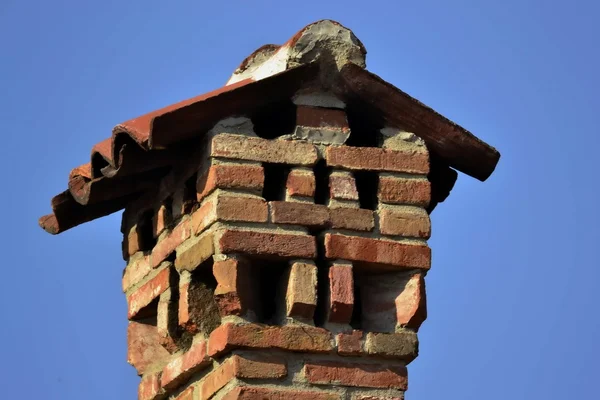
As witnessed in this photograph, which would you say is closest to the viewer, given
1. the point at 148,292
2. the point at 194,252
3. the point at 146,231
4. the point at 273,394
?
the point at 273,394

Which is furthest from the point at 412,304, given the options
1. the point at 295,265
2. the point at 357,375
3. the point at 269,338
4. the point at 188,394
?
the point at 188,394

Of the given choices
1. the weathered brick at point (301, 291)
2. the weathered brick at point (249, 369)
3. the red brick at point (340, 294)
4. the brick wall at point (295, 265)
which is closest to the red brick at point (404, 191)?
the brick wall at point (295, 265)

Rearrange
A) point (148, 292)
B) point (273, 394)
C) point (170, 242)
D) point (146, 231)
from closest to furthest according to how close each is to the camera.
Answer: point (273, 394)
point (170, 242)
point (148, 292)
point (146, 231)

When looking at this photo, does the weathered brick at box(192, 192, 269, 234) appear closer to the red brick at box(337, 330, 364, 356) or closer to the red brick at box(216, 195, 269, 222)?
the red brick at box(216, 195, 269, 222)

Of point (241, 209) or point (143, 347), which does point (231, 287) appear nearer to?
point (241, 209)

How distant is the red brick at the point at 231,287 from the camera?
525 cm

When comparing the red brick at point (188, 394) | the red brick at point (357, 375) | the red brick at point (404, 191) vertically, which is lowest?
the red brick at point (188, 394)

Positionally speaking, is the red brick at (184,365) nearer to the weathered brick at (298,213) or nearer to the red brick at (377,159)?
the weathered brick at (298,213)

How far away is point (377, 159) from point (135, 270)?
1.17 metres

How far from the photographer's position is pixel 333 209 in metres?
5.44

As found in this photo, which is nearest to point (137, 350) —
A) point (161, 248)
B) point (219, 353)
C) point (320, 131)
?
point (161, 248)

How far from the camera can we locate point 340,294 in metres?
5.34

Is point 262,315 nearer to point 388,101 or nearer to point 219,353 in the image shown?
point 219,353

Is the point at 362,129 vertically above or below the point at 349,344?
above
